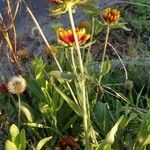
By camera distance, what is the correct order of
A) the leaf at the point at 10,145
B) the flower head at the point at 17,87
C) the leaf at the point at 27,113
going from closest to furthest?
A: the leaf at the point at 10,145
the flower head at the point at 17,87
the leaf at the point at 27,113

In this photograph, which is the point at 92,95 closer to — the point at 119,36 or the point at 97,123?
the point at 97,123

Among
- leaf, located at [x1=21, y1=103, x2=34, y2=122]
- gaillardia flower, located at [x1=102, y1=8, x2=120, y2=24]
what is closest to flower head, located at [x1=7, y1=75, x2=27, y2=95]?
leaf, located at [x1=21, y1=103, x2=34, y2=122]

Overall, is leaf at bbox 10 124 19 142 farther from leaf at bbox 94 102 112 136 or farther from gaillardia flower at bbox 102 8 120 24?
gaillardia flower at bbox 102 8 120 24

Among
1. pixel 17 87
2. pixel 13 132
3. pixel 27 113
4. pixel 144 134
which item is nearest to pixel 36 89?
pixel 27 113

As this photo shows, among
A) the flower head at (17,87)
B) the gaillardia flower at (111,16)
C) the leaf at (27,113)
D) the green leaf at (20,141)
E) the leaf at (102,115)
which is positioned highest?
the gaillardia flower at (111,16)

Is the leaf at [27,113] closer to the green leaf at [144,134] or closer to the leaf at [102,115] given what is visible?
the leaf at [102,115]

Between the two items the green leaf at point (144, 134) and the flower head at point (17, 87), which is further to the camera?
the flower head at point (17, 87)

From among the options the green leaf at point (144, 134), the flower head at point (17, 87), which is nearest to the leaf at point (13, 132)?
the flower head at point (17, 87)

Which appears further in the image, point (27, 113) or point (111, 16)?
point (27, 113)

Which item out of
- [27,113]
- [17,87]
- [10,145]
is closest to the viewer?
[10,145]

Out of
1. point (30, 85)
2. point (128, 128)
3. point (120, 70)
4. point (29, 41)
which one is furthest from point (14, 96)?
point (29, 41)

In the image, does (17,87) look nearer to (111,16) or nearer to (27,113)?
(27,113)
